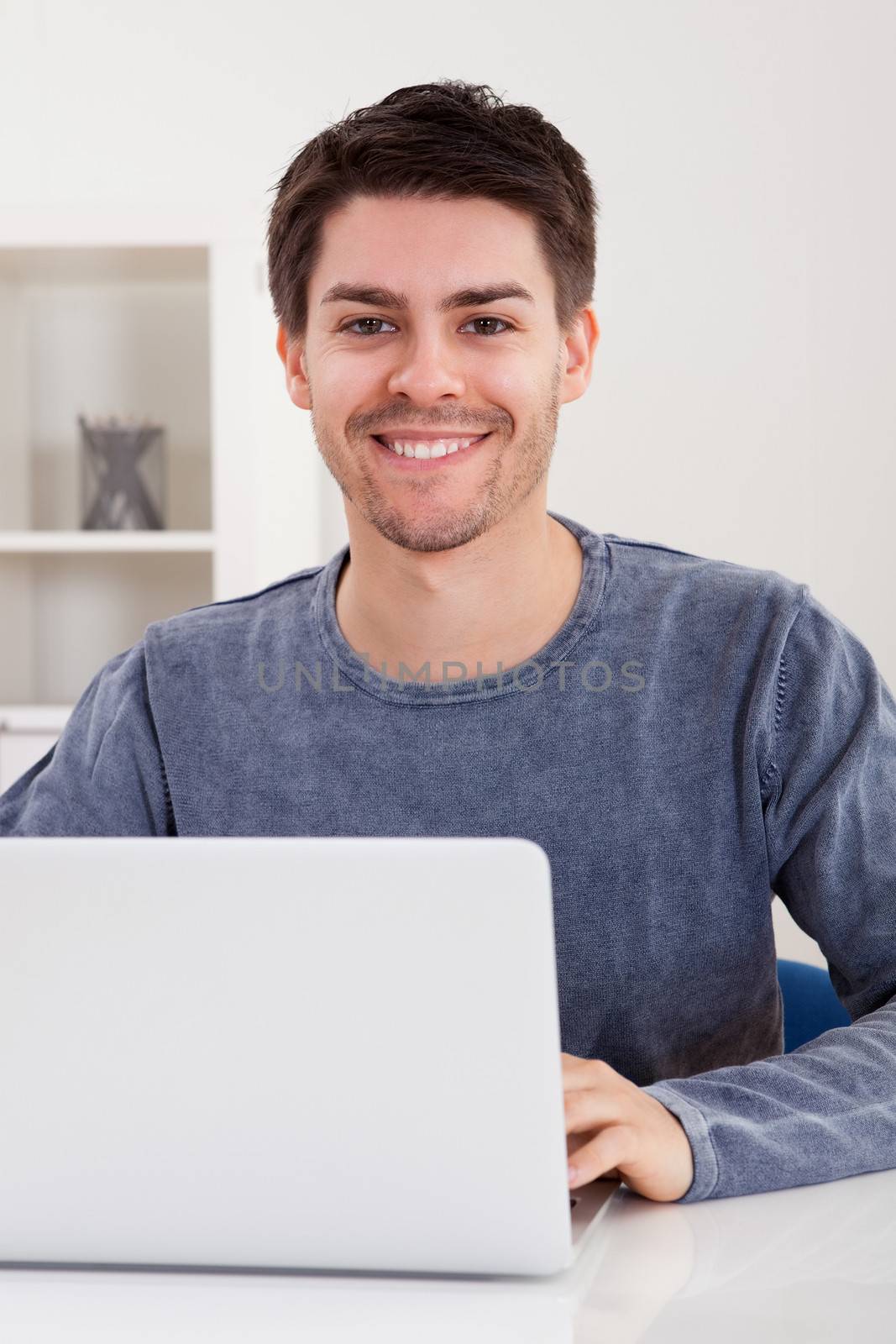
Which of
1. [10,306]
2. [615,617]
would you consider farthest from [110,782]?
[10,306]

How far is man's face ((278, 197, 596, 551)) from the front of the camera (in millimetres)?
1390

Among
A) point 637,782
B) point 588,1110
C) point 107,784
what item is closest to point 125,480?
point 107,784

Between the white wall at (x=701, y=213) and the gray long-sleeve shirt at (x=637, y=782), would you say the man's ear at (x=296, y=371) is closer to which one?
the gray long-sleeve shirt at (x=637, y=782)

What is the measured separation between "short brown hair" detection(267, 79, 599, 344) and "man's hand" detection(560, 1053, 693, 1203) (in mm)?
855

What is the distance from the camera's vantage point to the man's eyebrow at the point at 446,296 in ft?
4.53

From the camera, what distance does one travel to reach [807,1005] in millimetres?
1519

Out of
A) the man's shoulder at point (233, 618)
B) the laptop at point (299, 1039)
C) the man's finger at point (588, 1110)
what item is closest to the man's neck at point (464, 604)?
the man's shoulder at point (233, 618)

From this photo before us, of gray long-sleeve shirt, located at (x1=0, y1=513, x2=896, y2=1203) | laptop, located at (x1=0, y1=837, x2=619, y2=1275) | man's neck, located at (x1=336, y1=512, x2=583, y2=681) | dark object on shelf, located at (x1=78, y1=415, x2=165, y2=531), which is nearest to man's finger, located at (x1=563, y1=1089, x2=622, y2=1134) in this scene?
laptop, located at (x1=0, y1=837, x2=619, y2=1275)

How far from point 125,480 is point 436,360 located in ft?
4.78

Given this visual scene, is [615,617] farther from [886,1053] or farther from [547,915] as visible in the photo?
[547,915]

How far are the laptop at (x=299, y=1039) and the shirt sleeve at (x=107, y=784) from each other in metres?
0.71

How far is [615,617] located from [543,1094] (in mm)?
748

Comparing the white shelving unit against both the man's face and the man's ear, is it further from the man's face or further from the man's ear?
the man's face

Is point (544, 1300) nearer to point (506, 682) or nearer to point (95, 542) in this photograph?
point (506, 682)
